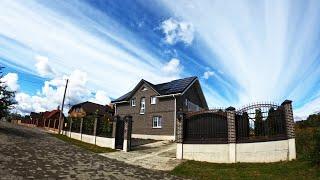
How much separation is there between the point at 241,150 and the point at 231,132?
1.15 m

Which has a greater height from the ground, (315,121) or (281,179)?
(315,121)

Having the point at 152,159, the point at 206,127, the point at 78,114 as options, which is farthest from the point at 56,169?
the point at 78,114

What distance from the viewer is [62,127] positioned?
125 feet

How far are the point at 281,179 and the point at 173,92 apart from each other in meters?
20.8

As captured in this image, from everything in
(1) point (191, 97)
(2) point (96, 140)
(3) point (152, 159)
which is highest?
(1) point (191, 97)

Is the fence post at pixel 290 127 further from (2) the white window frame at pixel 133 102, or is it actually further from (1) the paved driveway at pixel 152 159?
(2) the white window frame at pixel 133 102

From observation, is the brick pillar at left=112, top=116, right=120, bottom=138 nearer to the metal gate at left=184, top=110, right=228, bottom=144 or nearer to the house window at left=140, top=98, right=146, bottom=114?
the metal gate at left=184, top=110, right=228, bottom=144

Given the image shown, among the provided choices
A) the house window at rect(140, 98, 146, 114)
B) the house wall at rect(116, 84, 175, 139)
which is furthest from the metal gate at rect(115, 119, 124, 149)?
the house window at rect(140, 98, 146, 114)

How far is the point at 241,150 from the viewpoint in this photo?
650 inches

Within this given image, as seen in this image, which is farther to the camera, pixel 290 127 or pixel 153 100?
pixel 153 100

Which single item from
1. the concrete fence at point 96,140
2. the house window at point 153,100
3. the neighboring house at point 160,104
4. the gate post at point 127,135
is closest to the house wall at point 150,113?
the neighboring house at point 160,104

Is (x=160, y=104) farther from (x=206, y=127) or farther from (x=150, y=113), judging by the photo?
(x=206, y=127)

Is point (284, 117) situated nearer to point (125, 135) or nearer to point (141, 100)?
point (125, 135)

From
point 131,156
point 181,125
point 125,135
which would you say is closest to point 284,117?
point 181,125
